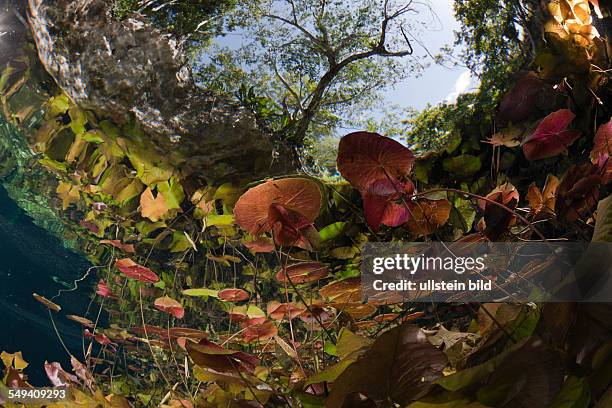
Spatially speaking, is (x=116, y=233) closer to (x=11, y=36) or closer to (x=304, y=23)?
(x=11, y=36)

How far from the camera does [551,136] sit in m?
0.53

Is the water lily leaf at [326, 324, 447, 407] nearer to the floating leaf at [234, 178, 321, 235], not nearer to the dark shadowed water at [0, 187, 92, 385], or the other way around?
the floating leaf at [234, 178, 321, 235]

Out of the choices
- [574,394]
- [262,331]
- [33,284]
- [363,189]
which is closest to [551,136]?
[363,189]

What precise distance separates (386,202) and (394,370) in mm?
220

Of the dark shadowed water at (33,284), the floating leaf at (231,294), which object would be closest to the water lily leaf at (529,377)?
the floating leaf at (231,294)

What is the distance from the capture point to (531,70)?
1.00m

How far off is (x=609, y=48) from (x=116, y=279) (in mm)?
2647

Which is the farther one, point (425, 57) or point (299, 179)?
point (425, 57)

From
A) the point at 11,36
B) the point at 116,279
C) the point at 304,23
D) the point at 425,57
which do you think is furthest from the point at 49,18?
the point at 116,279

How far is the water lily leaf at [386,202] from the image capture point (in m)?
0.38

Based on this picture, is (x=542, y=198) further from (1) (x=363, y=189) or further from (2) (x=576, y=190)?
(1) (x=363, y=189)

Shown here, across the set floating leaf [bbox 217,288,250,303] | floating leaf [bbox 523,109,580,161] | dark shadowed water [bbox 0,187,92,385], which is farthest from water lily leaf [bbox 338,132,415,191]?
dark shadowed water [bbox 0,187,92,385]

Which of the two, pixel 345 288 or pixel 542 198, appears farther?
pixel 345 288

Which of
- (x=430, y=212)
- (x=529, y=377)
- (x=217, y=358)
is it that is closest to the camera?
(x=529, y=377)
